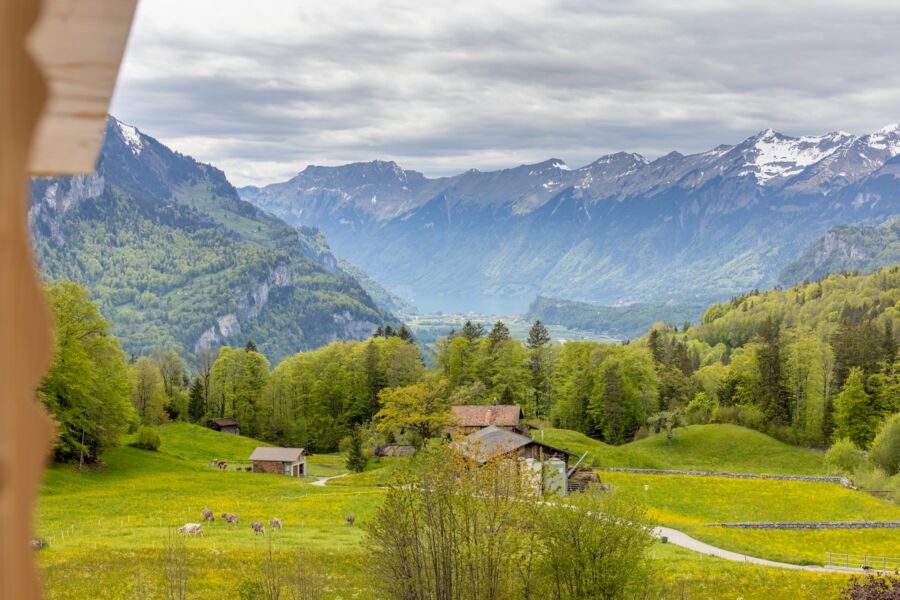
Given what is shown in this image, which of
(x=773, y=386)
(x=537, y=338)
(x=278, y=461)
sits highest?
(x=537, y=338)

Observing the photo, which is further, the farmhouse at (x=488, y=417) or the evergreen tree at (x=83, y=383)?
the farmhouse at (x=488, y=417)

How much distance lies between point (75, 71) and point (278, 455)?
81.8 m

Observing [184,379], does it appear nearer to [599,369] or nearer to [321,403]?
[321,403]

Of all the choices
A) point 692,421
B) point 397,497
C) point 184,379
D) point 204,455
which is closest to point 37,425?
point 397,497

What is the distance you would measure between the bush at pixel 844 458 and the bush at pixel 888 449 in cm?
227

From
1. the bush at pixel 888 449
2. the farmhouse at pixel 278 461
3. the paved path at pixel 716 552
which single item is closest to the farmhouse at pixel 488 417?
the farmhouse at pixel 278 461

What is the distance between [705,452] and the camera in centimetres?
8769

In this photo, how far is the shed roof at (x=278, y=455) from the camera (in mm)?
78919

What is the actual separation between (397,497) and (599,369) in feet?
281

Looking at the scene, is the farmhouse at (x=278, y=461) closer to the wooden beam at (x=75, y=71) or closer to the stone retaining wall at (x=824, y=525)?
the stone retaining wall at (x=824, y=525)

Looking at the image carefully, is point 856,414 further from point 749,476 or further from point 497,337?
point 497,337

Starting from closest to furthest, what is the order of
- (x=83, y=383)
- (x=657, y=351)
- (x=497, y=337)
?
1. (x=83, y=383)
2. (x=497, y=337)
3. (x=657, y=351)

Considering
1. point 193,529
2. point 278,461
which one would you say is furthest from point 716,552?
point 278,461

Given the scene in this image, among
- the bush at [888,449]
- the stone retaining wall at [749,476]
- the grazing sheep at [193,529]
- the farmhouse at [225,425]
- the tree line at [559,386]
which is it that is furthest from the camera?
the farmhouse at [225,425]
